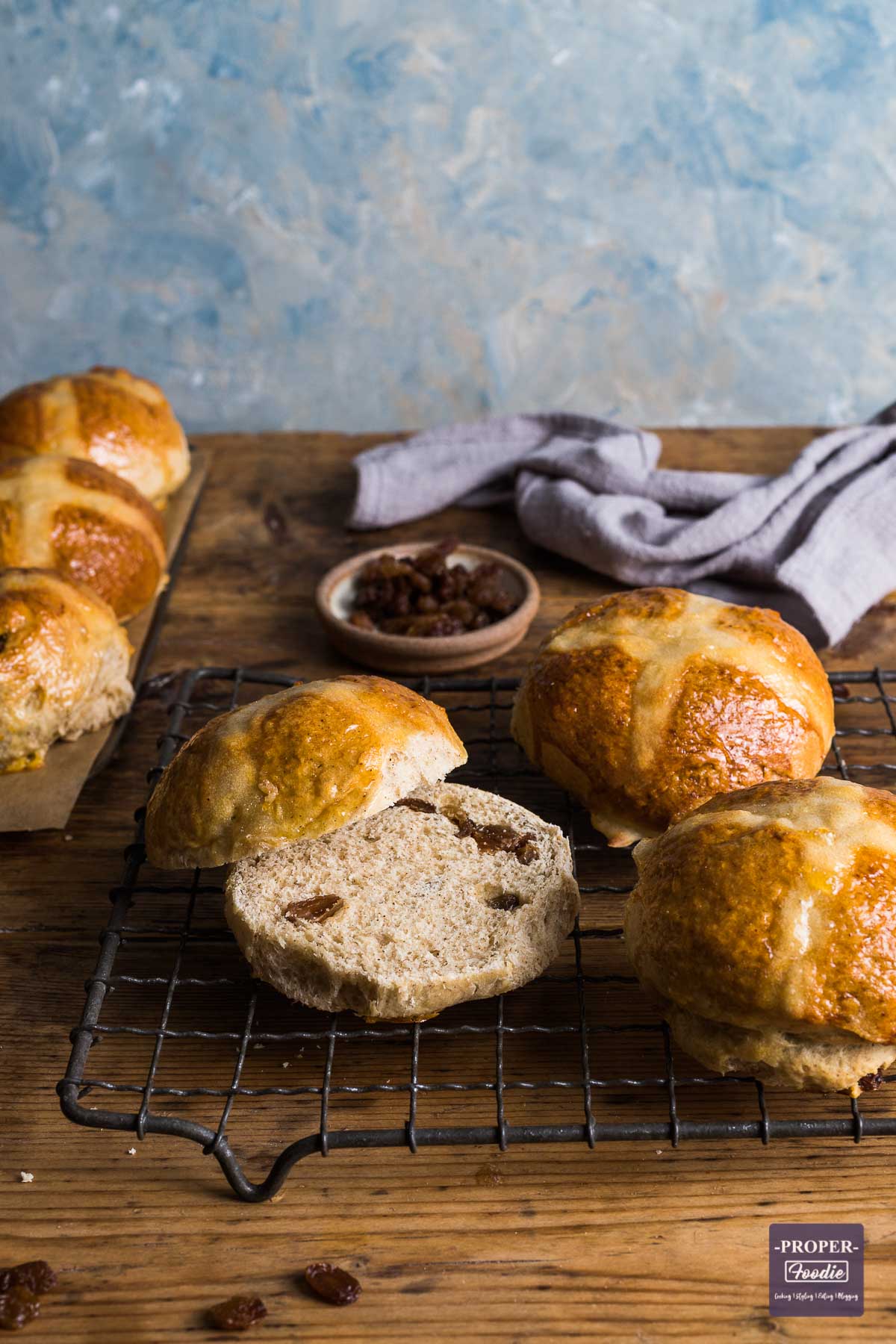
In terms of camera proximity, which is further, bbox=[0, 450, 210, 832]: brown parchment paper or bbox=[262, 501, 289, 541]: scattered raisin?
bbox=[262, 501, 289, 541]: scattered raisin

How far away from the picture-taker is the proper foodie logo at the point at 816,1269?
5.67ft

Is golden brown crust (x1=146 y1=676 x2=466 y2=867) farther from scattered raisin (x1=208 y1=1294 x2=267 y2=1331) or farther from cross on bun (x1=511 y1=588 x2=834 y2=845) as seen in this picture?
scattered raisin (x1=208 y1=1294 x2=267 y2=1331)

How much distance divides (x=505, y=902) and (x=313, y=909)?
335 mm

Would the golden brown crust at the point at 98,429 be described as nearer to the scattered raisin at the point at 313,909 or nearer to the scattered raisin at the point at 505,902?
the scattered raisin at the point at 313,909

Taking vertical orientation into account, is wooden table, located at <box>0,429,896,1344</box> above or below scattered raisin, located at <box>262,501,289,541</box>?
above

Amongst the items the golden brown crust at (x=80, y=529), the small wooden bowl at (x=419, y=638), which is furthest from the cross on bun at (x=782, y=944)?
the golden brown crust at (x=80, y=529)

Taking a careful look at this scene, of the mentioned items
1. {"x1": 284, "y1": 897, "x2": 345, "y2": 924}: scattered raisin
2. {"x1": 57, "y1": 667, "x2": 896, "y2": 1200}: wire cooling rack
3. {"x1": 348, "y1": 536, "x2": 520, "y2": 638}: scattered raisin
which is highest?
{"x1": 284, "y1": 897, "x2": 345, "y2": 924}: scattered raisin

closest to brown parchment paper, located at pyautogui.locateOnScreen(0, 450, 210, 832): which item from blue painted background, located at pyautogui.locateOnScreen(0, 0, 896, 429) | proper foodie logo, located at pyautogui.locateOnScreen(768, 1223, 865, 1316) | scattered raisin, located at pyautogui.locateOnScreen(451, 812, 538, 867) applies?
scattered raisin, located at pyautogui.locateOnScreen(451, 812, 538, 867)

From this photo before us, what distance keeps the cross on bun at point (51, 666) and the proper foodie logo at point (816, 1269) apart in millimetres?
1899

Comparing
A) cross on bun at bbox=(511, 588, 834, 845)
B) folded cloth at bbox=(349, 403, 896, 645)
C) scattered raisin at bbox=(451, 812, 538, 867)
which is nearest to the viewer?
scattered raisin at bbox=(451, 812, 538, 867)

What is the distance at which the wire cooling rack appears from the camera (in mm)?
1843

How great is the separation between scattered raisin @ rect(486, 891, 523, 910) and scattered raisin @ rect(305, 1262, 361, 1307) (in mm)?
637

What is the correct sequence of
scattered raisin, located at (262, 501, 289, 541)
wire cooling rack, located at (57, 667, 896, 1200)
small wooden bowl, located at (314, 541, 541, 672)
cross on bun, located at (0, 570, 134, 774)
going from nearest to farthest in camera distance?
1. wire cooling rack, located at (57, 667, 896, 1200)
2. cross on bun, located at (0, 570, 134, 774)
3. small wooden bowl, located at (314, 541, 541, 672)
4. scattered raisin, located at (262, 501, 289, 541)

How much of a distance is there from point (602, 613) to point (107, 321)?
162 inches
